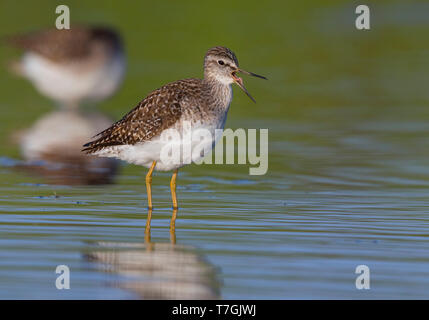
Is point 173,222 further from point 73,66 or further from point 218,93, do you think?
point 73,66

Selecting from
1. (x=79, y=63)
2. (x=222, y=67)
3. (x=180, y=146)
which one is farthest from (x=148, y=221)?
(x=79, y=63)

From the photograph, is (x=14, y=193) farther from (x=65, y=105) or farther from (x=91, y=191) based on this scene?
(x=65, y=105)

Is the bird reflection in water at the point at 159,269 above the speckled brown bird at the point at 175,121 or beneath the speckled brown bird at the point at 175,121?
beneath

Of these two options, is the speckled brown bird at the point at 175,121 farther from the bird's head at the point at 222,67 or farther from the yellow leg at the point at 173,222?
the yellow leg at the point at 173,222

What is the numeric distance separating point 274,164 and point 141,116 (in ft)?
11.4

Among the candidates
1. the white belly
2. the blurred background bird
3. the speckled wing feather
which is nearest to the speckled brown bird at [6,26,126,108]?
the blurred background bird

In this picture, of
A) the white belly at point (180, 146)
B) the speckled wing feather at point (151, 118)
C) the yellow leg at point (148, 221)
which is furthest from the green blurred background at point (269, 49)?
the yellow leg at point (148, 221)

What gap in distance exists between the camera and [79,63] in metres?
22.0

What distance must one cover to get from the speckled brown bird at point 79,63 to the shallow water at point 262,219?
944 mm

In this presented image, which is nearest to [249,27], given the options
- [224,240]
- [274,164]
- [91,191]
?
[274,164]

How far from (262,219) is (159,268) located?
243 cm

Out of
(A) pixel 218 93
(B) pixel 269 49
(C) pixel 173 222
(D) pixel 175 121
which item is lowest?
(C) pixel 173 222

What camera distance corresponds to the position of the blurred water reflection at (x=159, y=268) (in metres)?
8.17

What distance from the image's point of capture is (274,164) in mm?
14922
